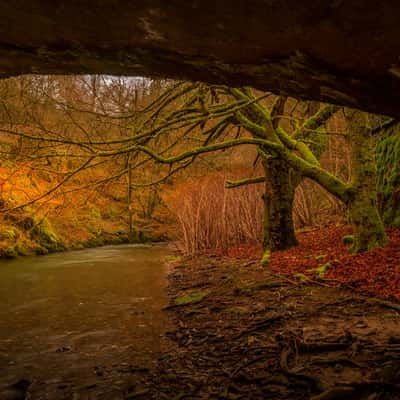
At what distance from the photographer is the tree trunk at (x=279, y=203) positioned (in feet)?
23.0

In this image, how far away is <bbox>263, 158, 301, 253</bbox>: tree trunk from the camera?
23.0 ft

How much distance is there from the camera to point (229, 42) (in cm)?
138

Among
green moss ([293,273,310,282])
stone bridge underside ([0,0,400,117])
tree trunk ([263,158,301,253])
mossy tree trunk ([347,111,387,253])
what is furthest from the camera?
tree trunk ([263,158,301,253])

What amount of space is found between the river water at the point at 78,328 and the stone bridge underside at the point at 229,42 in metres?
1.76

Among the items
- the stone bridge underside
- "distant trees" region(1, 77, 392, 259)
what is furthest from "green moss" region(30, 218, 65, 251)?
the stone bridge underside

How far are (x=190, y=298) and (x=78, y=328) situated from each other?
1347 mm

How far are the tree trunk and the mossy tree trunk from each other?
1.62 m

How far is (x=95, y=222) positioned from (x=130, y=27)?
14.4 metres

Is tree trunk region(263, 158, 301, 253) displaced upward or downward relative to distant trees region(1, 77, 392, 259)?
downward

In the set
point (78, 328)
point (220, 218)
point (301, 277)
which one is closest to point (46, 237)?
point (220, 218)

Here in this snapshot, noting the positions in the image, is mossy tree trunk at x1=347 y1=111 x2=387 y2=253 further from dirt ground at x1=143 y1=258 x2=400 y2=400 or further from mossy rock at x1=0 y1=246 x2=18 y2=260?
mossy rock at x1=0 y1=246 x2=18 y2=260

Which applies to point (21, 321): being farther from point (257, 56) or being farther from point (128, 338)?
point (257, 56)

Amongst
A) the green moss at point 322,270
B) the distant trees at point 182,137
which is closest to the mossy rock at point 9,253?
the distant trees at point 182,137

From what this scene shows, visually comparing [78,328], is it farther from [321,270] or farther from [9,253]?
[9,253]
